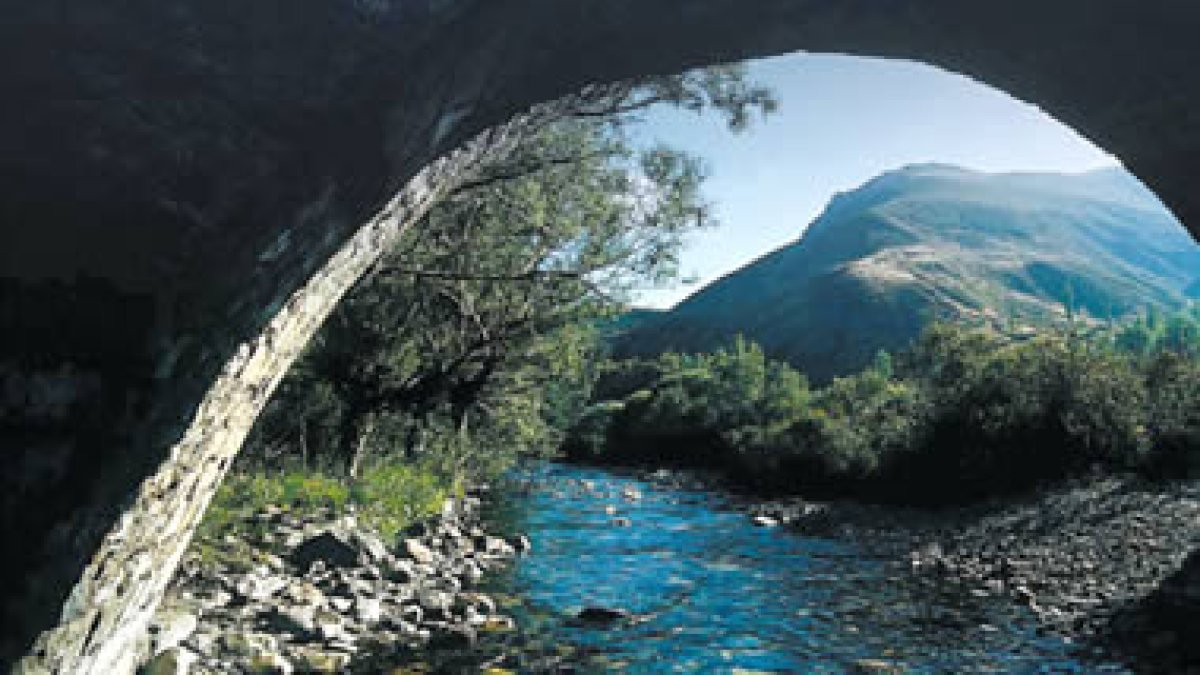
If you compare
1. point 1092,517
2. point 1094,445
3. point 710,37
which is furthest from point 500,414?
point 1094,445

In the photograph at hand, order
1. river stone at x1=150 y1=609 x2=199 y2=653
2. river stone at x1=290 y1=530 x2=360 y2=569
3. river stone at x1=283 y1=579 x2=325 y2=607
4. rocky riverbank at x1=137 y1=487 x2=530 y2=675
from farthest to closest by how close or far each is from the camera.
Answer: river stone at x1=290 y1=530 x2=360 y2=569, river stone at x1=283 y1=579 x2=325 y2=607, rocky riverbank at x1=137 y1=487 x2=530 y2=675, river stone at x1=150 y1=609 x2=199 y2=653

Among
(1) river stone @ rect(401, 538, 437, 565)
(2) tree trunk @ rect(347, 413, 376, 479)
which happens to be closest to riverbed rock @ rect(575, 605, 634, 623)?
(1) river stone @ rect(401, 538, 437, 565)

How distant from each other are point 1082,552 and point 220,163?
20561mm

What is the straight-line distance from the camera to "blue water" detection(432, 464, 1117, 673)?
1125 centimetres

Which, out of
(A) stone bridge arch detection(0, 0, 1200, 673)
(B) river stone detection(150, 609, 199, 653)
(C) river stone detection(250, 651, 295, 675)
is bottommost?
(C) river stone detection(250, 651, 295, 675)

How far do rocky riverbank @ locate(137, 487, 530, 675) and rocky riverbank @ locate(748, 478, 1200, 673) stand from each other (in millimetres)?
9963

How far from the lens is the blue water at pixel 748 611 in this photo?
11.2 m

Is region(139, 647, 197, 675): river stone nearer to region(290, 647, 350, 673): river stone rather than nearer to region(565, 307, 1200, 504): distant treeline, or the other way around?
region(290, 647, 350, 673): river stone

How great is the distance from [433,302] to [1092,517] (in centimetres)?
2015

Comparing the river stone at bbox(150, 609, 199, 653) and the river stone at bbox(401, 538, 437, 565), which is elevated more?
the river stone at bbox(150, 609, 199, 653)

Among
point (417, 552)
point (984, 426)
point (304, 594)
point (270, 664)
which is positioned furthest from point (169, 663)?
point (984, 426)

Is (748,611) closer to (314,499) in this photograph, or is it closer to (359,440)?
(314,499)

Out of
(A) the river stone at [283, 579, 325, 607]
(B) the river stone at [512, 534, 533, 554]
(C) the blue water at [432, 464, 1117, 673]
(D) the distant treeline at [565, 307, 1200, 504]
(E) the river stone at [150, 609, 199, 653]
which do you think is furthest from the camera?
(D) the distant treeline at [565, 307, 1200, 504]

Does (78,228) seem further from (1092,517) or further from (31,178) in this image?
(1092,517)
